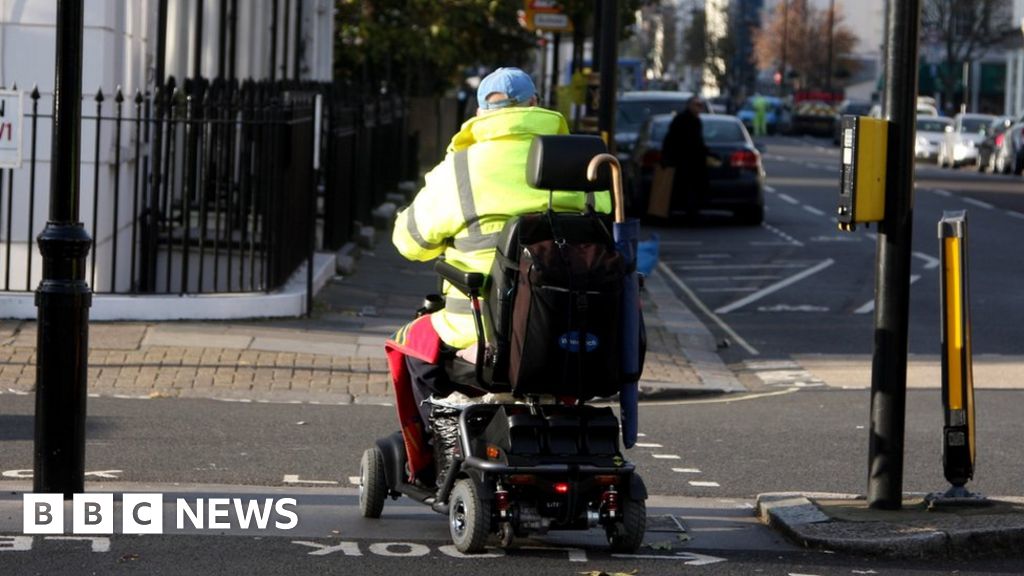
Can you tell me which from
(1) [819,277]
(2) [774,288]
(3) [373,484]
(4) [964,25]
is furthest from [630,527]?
(4) [964,25]

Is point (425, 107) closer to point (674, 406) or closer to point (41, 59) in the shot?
point (41, 59)

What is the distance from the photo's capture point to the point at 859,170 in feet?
23.7

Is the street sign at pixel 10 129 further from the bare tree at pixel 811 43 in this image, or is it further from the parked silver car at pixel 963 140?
the bare tree at pixel 811 43

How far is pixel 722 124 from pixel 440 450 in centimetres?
2094

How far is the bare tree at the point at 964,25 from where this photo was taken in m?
85.8

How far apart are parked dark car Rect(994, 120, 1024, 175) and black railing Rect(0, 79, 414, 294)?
33.6 m

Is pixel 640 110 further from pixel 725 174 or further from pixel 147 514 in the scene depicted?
pixel 147 514

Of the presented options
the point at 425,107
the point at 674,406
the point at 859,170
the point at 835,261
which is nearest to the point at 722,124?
the point at 835,261

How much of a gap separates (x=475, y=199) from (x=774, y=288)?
12597 mm

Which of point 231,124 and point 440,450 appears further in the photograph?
point 231,124

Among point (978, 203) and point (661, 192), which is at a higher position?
point (661, 192)

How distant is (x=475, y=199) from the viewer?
21.9ft

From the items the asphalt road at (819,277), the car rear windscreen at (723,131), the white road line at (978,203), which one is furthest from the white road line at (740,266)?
the white road line at (978,203)

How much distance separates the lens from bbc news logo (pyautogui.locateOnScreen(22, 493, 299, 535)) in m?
6.98
